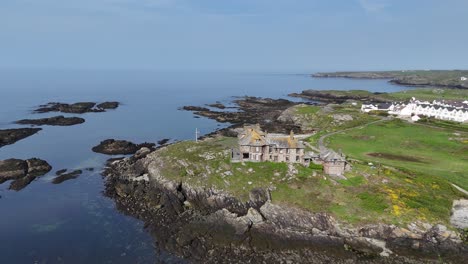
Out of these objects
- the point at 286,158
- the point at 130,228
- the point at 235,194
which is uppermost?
the point at 286,158

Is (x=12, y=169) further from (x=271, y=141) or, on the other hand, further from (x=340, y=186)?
(x=340, y=186)

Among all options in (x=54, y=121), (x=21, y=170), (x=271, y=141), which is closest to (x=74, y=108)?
(x=54, y=121)

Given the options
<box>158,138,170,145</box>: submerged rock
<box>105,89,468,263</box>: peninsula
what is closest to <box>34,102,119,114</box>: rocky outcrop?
<box>158,138,170,145</box>: submerged rock

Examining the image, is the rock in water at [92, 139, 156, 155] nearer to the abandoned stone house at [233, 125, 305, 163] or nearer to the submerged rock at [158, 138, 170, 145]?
the submerged rock at [158, 138, 170, 145]

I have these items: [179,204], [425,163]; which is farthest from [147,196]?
[425,163]

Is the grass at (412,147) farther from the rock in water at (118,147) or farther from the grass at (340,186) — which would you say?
the rock in water at (118,147)

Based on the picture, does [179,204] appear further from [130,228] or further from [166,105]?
[166,105]
